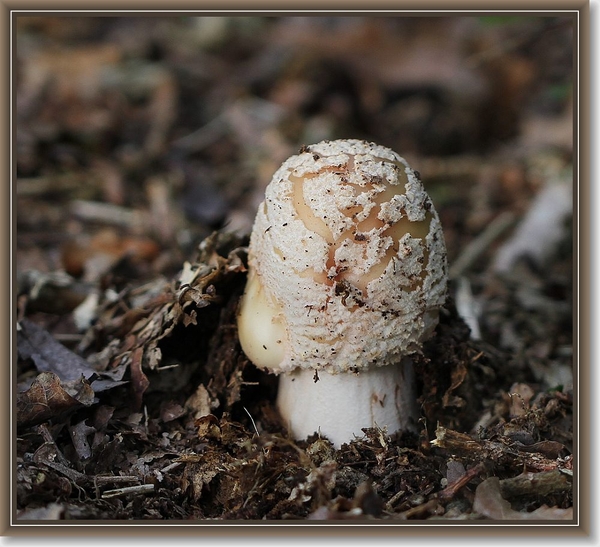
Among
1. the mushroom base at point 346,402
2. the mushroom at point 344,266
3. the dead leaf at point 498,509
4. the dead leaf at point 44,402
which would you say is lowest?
the dead leaf at point 498,509

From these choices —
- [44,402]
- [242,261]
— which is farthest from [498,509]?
[44,402]

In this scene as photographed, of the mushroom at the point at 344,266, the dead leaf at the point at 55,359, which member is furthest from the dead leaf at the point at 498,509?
the dead leaf at the point at 55,359

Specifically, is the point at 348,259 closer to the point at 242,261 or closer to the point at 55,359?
the point at 242,261

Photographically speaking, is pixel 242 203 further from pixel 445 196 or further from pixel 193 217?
pixel 445 196

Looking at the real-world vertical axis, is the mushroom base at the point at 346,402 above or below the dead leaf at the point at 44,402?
below

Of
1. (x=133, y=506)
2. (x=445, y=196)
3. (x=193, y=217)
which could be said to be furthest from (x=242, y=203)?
(x=133, y=506)

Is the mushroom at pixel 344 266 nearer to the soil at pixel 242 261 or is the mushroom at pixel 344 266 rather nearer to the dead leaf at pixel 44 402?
the soil at pixel 242 261

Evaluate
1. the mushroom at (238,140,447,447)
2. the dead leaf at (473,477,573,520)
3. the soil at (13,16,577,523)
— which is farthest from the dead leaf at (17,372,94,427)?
the dead leaf at (473,477,573,520)
